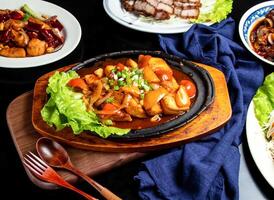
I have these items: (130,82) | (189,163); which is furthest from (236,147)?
(130,82)

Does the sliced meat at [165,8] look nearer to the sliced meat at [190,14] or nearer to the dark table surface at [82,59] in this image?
the sliced meat at [190,14]

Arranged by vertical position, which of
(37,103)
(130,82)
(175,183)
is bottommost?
(175,183)

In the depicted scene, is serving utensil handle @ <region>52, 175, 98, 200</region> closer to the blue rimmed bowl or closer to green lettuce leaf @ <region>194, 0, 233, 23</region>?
the blue rimmed bowl

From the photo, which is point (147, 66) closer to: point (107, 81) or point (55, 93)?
point (107, 81)

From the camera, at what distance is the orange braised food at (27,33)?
2779mm

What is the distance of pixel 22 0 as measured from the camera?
129 inches

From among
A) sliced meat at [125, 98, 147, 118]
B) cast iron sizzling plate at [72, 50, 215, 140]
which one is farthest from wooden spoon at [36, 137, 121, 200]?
sliced meat at [125, 98, 147, 118]

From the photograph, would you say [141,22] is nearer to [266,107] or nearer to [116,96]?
[116,96]

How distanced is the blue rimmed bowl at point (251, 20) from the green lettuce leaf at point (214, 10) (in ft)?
0.70

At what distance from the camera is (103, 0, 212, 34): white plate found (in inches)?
121

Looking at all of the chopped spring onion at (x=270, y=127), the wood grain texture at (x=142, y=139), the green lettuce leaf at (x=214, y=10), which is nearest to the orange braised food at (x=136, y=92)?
the wood grain texture at (x=142, y=139)

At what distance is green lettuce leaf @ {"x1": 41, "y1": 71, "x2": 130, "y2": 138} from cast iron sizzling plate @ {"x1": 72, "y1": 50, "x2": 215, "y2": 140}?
0.29ft

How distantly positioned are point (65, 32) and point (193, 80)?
1.10 metres

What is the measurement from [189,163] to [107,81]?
0.69 meters
